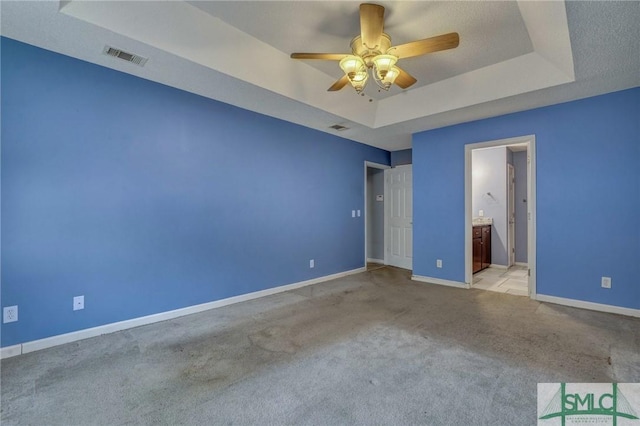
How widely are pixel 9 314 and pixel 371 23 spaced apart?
3736 mm

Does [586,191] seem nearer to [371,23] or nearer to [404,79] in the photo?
[404,79]

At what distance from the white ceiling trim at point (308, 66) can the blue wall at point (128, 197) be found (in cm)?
77

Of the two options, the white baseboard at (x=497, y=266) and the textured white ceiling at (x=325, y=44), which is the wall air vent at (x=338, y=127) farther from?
the white baseboard at (x=497, y=266)

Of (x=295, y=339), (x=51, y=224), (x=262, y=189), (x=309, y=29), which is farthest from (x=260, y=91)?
(x=295, y=339)

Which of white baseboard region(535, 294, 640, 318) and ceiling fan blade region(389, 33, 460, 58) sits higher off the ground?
ceiling fan blade region(389, 33, 460, 58)

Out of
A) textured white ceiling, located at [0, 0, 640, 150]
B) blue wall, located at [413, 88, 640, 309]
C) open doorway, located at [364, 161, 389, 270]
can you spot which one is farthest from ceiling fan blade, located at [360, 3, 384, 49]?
open doorway, located at [364, 161, 389, 270]

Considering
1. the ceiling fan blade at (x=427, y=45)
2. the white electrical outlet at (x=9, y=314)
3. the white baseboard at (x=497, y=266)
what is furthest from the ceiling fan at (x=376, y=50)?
the white baseboard at (x=497, y=266)

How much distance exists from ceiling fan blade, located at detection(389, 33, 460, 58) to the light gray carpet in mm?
2414

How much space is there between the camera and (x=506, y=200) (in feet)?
19.6

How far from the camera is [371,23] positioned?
2.25 metres

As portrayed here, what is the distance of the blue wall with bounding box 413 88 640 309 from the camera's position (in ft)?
10.8

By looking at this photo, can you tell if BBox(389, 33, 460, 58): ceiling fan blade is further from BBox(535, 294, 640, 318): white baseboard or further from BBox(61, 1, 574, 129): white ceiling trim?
BBox(535, 294, 640, 318): white baseboard

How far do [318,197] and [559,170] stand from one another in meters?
3.32

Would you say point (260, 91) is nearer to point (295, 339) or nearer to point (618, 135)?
point (295, 339)
